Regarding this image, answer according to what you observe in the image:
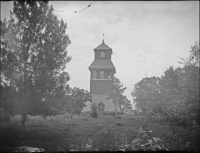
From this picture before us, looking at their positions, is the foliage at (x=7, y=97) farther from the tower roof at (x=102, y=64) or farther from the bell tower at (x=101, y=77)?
the tower roof at (x=102, y=64)

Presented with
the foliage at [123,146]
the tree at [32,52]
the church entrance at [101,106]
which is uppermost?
the tree at [32,52]

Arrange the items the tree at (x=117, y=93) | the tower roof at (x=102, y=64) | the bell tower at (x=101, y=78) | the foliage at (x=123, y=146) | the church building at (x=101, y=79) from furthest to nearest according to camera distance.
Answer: the tower roof at (x=102, y=64)
the bell tower at (x=101, y=78)
the church building at (x=101, y=79)
the tree at (x=117, y=93)
the foliage at (x=123, y=146)

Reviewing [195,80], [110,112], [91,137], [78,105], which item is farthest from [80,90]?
[195,80]

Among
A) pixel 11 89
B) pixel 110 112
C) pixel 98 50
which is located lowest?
pixel 110 112

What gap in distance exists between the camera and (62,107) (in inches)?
563

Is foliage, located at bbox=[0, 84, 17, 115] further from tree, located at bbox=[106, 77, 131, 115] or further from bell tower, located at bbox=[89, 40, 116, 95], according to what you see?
bell tower, located at bbox=[89, 40, 116, 95]

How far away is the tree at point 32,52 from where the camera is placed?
13.3m

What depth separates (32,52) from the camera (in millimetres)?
14328

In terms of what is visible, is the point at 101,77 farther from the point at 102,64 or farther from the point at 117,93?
the point at 117,93

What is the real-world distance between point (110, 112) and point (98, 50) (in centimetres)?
1803

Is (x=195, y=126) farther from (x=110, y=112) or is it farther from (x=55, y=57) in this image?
(x=110, y=112)

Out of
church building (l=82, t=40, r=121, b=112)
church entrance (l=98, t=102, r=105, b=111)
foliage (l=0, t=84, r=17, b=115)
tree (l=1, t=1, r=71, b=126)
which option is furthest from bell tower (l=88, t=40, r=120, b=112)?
foliage (l=0, t=84, r=17, b=115)

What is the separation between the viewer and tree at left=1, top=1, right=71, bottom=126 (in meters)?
13.3

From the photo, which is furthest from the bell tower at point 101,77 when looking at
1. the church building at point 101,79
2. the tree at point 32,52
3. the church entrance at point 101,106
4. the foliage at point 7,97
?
the foliage at point 7,97
